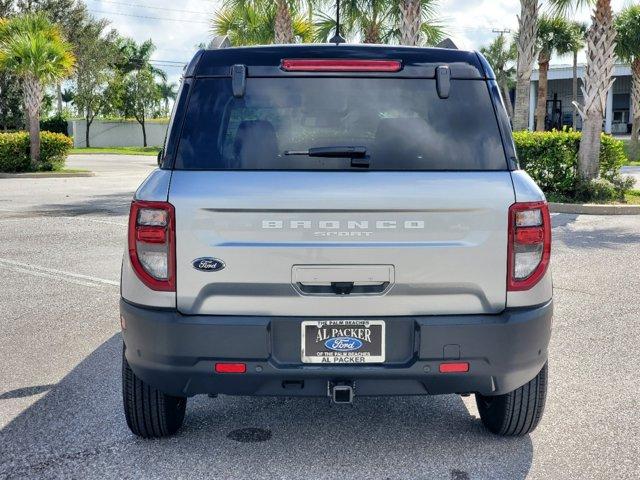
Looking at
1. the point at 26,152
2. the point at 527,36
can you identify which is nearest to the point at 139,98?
the point at 26,152

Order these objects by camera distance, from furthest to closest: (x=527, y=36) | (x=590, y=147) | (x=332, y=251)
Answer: (x=527, y=36) < (x=590, y=147) < (x=332, y=251)

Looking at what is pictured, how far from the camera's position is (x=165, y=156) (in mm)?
3529

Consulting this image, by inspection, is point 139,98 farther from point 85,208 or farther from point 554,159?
point 554,159

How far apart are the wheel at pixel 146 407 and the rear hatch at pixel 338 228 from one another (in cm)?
68

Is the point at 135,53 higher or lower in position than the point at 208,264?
higher

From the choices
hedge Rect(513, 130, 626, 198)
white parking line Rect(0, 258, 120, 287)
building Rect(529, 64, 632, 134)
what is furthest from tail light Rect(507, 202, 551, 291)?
building Rect(529, 64, 632, 134)

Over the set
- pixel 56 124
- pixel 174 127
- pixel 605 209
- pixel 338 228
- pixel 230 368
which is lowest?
pixel 605 209

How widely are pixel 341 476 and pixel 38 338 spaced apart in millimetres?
3431

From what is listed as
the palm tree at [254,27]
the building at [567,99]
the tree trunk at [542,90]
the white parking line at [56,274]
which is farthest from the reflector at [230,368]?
the building at [567,99]

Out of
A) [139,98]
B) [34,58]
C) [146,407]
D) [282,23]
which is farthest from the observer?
[139,98]

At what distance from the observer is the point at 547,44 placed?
48.8 meters

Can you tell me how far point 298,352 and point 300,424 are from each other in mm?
1025

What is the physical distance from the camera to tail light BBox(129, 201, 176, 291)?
338 centimetres

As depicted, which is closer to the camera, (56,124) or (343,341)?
(343,341)
